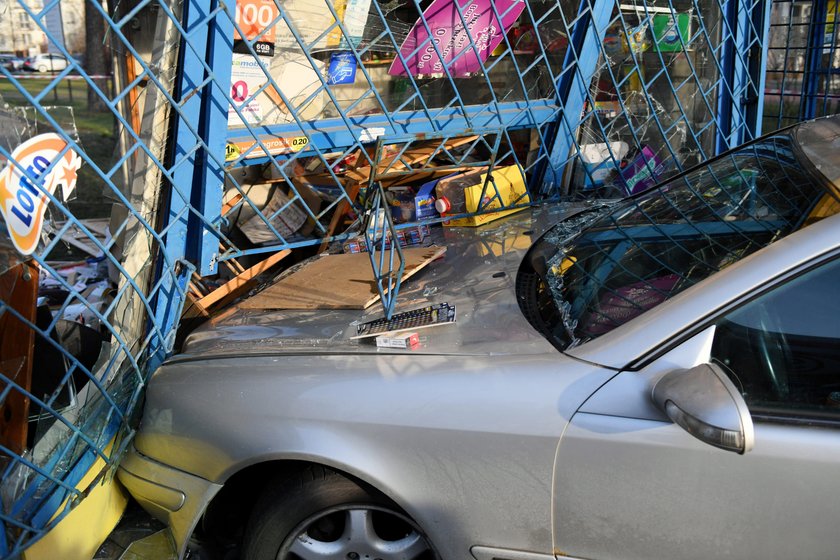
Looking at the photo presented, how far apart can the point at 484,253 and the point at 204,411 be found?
45.9 inches

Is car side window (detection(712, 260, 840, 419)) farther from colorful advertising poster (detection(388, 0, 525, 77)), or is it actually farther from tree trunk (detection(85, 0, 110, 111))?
tree trunk (detection(85, 0, 110, 111))

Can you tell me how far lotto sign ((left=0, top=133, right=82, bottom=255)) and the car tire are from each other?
111 cm

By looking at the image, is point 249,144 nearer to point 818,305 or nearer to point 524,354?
point 524,354

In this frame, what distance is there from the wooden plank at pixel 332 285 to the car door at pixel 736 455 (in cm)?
99

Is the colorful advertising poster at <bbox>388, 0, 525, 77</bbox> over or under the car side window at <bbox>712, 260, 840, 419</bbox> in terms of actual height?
over

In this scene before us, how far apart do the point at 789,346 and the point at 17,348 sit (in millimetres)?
2519

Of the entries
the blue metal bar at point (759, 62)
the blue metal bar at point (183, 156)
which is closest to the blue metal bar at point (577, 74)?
the blue metal bar at point (759, 62)

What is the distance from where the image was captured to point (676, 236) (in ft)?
7.63

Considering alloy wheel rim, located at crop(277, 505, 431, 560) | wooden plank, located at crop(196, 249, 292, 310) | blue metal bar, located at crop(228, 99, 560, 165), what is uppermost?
blue metal bar, located at crop(228, 99, 560, 165)

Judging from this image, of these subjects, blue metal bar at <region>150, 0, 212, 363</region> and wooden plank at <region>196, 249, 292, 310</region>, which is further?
wooden plank at <region>196, 249, 292, 310</region>

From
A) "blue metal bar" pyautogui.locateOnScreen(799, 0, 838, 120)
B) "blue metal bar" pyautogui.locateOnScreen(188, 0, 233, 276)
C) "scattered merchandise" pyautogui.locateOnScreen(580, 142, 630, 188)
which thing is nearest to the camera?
"blue metal bar" pyautogui.locateOnScreen(188, 0, 233, 276)

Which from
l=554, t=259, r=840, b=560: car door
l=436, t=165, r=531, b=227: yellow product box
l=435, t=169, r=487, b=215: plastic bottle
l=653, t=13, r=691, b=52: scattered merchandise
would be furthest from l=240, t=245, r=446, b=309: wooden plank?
l=653, t=13, r=691, b=52: scattered merchandise

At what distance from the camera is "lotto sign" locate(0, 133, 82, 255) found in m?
2.34

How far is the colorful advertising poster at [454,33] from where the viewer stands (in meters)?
3.93
